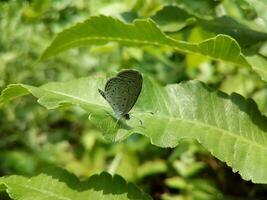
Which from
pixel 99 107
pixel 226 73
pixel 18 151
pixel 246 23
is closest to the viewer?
pixel 99 107

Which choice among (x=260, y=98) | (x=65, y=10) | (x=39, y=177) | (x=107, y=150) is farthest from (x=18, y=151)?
(x=39, y=177)

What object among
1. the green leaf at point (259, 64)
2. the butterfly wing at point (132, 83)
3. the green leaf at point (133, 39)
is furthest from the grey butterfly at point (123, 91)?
the green leaf at point (259, 64)

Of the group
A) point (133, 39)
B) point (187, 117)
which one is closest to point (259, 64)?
point (187, 117)

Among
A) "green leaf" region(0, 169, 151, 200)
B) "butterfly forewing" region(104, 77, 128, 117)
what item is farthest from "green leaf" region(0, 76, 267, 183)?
"green leaf" region(0, 169, 151, 200)

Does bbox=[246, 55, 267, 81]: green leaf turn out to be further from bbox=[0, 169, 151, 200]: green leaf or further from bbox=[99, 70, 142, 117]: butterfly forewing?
bbox=[0, 169, 151, 200]: green leaf

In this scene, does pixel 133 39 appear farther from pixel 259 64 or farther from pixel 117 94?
pixel 259 64

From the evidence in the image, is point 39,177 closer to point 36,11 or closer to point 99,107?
point 99,107
